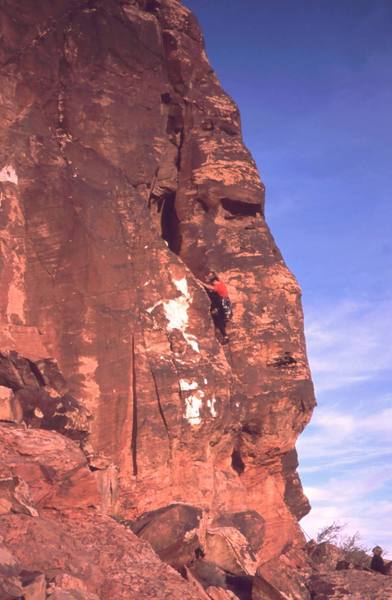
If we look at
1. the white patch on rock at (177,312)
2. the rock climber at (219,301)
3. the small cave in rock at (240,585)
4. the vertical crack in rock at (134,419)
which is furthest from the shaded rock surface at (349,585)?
the rock climber at (219,301)

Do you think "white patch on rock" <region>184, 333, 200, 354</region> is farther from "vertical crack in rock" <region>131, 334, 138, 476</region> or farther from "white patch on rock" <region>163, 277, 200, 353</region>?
"vertical crack in rock" <region>131, 334, 138, 476</region>

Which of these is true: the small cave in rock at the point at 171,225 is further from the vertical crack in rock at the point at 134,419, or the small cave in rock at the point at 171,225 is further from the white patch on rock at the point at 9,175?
the vertical crack in rock at the point at 134,419

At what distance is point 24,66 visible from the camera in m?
19.1

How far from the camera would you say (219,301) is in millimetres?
20688

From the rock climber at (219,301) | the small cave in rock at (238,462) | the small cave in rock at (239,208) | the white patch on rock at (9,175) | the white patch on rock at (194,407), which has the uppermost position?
the small cave in rock at (239,208)

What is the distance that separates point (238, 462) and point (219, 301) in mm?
4499

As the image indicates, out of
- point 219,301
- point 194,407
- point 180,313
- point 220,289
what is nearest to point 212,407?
point 194,407

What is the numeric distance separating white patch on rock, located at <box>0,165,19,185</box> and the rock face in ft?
0.15

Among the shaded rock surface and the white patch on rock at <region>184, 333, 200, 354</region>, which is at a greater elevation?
the white patch on rock at <region>184, 333, 200, 354</region>

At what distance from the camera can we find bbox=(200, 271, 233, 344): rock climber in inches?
813

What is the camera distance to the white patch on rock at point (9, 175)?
691 inches

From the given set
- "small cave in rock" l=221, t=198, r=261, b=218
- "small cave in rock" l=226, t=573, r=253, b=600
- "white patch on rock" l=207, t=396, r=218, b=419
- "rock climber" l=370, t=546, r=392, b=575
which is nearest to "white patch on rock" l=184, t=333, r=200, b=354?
"white patch on rock" l=207, t=396, r=218, b=419

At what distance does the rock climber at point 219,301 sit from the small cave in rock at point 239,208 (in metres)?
2.47

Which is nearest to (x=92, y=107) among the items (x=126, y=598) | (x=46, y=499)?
(x=46, y=499)
